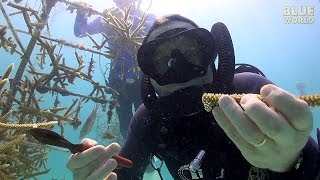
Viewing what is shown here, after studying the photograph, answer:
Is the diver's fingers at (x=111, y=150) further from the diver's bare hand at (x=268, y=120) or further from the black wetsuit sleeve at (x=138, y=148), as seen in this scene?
the black wetsuit sleeve at (x=138, y=148)

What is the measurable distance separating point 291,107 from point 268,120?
0.12 metres

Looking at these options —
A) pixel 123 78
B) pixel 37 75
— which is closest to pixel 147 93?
pixel 37 75

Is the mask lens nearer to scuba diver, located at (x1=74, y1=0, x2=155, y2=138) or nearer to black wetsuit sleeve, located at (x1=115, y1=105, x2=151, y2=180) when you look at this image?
black wetsuit sleeve, located at (x1=115, y1=105, x2=151, y2=180)

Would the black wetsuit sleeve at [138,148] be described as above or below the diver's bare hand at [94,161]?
below

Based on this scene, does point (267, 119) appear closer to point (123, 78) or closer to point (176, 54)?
point (176, 54)

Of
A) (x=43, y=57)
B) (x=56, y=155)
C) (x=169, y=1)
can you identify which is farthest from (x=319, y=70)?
(x=43, y=57)

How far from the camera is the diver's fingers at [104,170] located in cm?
233

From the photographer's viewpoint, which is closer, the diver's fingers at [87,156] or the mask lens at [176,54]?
the diver's fingers at [87,156]

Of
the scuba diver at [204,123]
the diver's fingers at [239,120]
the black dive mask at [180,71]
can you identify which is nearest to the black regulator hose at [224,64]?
the scuba diver at [204,123]

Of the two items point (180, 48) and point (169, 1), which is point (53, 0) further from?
point (169, 1)

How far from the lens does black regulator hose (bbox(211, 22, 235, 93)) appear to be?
3603 mm

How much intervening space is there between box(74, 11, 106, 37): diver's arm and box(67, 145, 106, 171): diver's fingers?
7.68 metres

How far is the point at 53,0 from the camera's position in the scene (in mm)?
6668

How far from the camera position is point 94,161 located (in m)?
2.38
